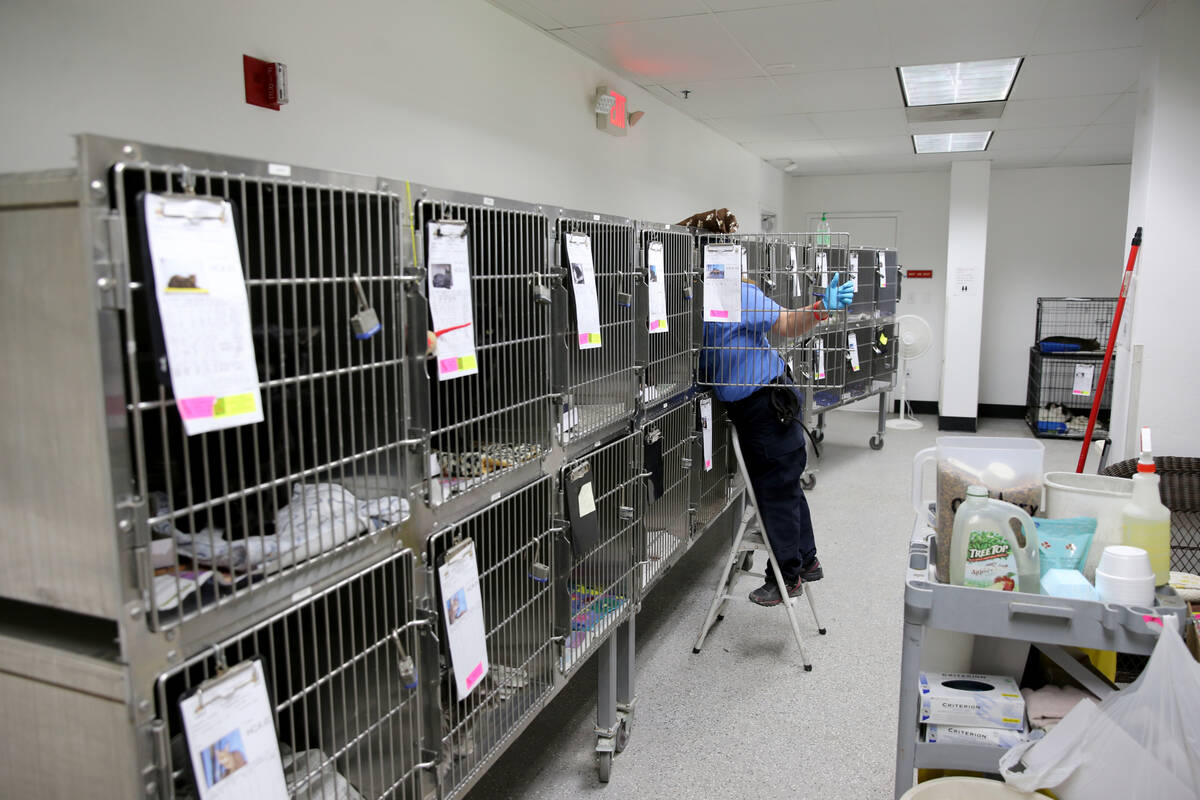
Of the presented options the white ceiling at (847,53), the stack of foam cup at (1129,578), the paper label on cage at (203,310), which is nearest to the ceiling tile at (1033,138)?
the white ceiling at (847,53)

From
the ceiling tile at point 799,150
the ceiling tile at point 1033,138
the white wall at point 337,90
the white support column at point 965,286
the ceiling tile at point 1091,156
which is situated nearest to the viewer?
the white wall at point 337,90

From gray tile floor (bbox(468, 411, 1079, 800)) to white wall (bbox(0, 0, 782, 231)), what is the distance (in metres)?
2.08

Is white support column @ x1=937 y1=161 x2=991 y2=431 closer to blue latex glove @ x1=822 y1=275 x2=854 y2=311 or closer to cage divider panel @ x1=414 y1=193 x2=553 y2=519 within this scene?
blue latex glove @ x1=822 y1=275 x2=854 y2=311

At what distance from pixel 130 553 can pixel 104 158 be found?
1.51ft

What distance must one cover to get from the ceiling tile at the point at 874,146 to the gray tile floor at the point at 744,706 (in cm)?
399

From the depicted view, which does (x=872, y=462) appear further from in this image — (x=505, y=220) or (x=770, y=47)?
(x=505, y=220)

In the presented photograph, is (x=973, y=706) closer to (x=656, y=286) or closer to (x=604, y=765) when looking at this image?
(x=604, y=765)

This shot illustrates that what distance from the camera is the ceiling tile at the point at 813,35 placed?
354 centimetres

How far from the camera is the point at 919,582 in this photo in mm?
1562

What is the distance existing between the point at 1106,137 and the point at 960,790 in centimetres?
687

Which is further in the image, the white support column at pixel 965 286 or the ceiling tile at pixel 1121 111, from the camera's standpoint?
the white support column at pixel 965 286

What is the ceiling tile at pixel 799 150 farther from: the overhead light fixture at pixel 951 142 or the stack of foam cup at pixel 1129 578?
the stack of foam cup at pixel 1129 578

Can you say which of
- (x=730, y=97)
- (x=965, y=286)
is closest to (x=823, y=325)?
(x=730, y=97)

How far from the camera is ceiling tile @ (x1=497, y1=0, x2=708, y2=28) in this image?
11.1 feet
